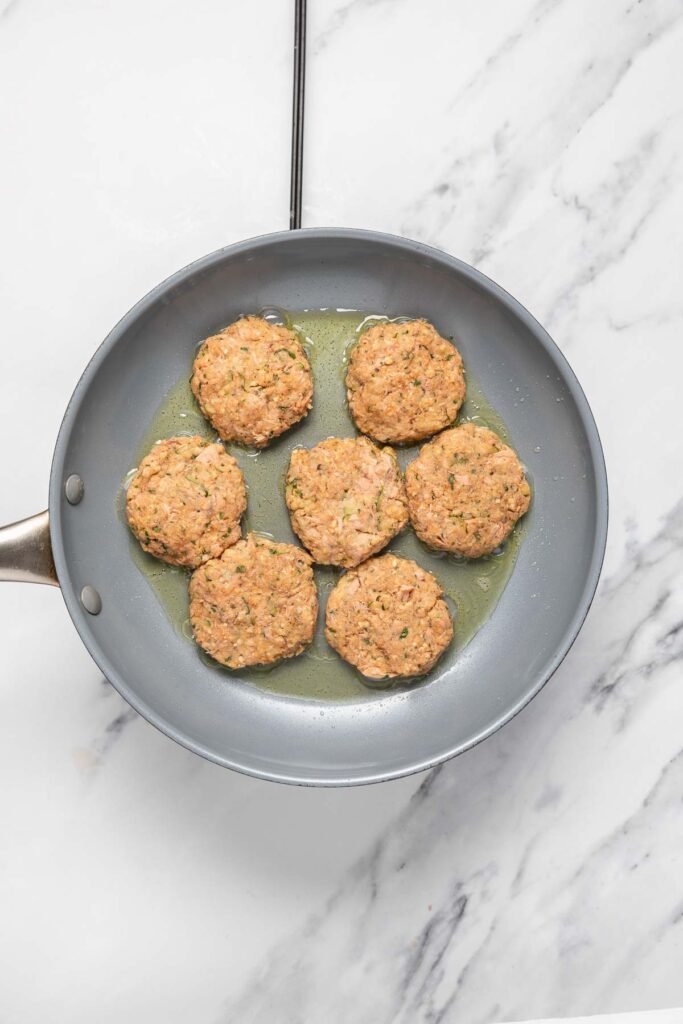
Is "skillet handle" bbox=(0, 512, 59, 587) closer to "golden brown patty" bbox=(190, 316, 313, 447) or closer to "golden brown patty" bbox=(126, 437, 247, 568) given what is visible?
"golden brown patty" bbox=(126, 437, 247, 568)

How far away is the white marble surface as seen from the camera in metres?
1.76

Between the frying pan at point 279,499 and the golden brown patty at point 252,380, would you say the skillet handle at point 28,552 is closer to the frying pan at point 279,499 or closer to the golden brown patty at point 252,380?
the frying pan at point 279,499

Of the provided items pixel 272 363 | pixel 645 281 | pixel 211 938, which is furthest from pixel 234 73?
pixel 211 938

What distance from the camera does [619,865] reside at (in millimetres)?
1850

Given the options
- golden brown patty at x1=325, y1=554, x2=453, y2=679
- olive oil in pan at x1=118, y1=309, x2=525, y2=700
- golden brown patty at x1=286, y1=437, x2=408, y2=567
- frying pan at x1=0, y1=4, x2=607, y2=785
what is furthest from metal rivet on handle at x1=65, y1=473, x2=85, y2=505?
golden brown patty at x1=325, y1=554, x2=453, y2=679

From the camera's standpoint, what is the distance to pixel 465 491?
1.60 meters

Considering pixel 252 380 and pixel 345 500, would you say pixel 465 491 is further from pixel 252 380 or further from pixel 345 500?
pixel 252 380

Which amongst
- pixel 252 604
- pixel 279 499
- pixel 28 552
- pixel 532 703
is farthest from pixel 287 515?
pixel 532 703

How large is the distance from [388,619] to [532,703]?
1.33ft

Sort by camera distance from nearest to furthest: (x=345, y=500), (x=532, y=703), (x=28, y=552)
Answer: (x=28, y=552) < (x=345, y=500) < (x=532, y=703)

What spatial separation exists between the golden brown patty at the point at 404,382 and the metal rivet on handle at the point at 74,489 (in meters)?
0.49

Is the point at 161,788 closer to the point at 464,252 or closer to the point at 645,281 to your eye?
the point at 464,252

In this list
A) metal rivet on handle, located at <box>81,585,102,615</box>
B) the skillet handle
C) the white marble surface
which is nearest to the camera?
the skillet handle

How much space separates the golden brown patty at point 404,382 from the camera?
1.59 m
